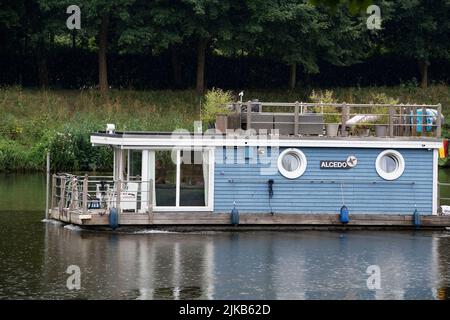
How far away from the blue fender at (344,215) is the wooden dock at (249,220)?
138 mm

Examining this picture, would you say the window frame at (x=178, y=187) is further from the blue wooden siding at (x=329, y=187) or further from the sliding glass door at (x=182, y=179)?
the blue wooden siding at (x=329, y=187)

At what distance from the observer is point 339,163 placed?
1298 inches

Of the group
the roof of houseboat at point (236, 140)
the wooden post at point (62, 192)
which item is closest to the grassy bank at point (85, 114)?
the wooden post at point (62, 192)

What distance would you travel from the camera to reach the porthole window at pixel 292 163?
108 ft

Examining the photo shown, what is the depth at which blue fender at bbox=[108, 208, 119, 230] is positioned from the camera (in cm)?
3158

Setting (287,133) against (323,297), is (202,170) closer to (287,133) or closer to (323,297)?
(287,133)

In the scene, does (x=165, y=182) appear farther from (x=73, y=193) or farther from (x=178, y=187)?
(x=73, y=193)

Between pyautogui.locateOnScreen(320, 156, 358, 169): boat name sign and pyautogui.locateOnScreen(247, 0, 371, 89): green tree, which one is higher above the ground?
pyautogui.locateOnScreen(247, 0, 371, 89): green tree

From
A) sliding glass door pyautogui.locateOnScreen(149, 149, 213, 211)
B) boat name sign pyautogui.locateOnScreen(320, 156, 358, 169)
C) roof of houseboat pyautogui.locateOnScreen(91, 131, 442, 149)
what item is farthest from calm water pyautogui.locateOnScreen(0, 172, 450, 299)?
roof of houseboat pyautogui.locateOnScreen(91, 131, 442, 149)

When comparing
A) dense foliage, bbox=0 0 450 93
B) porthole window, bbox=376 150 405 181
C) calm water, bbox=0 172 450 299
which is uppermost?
dense foliage, bbox=0 0 450 93

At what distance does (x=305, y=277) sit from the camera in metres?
27.0

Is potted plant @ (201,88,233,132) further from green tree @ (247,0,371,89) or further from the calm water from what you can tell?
green tree @ (247,0,371,89)

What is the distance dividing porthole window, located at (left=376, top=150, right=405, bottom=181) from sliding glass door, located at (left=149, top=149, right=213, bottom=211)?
14.9 feet
